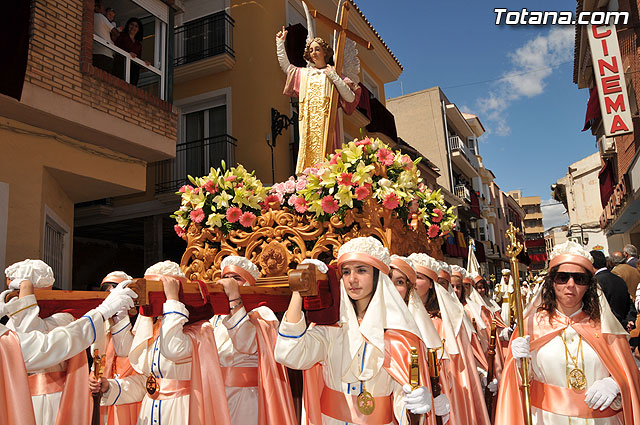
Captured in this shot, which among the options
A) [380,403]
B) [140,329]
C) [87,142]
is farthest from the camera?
→ [87,142]

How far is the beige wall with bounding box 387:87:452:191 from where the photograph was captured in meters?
28.4

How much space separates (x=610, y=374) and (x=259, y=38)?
10715 mm

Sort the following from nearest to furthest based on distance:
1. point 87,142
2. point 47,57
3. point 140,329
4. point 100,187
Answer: point 140,329 → point 47,57 → point 87,142 → point 100,187

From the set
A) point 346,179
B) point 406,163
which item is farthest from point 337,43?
point 346,179

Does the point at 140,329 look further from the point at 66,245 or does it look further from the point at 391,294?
the point at 66,245

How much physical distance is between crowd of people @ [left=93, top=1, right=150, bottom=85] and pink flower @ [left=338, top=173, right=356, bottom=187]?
5.43 m

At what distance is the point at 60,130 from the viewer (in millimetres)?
7137

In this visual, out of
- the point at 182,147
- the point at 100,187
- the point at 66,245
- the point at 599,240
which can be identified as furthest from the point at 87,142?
the point at 599,240

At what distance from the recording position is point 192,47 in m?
12.6

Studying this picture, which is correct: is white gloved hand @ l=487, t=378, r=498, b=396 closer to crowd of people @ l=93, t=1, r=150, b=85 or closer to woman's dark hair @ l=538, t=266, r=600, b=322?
woman's dark hair @ l=538, t=266, r=600, b=322

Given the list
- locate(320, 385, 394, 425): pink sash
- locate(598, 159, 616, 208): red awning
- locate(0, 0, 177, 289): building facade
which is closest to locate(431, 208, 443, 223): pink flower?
locate(320, 385, 394, 425): pink sash

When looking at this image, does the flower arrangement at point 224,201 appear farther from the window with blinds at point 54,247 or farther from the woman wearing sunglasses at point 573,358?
the window with blinds at point 54,247

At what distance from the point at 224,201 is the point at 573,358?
3.44 meters

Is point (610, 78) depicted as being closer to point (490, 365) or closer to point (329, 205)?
point (490, 365)
